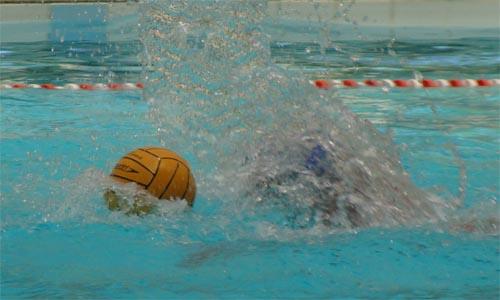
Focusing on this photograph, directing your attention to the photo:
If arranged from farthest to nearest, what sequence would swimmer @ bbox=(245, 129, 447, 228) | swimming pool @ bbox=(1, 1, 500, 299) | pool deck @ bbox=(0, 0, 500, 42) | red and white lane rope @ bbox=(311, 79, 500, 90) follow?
pool deck @ bbox=(0, 0, 500, 42) → red and white lane rope @ bbox=(311, 79, 500, 90) → swimmer @ bbox=(245, 129, 447, 228) → swimming pool @ bbox=(1, 1, 500, 299)

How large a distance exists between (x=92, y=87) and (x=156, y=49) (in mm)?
2176

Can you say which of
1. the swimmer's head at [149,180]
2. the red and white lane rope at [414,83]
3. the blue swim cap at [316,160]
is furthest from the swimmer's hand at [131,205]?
the red and white lane rope at [414,83]

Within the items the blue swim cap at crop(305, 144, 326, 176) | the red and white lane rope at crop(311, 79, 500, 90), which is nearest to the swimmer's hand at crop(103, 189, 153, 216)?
the blue swim cap at crop(305, 144, 326, 176)

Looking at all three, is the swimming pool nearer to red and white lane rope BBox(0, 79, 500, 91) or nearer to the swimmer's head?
the swimmer's head

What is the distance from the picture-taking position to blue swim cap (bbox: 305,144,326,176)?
3252 millimetres

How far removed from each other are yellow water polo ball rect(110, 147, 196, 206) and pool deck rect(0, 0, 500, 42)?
6.88 m

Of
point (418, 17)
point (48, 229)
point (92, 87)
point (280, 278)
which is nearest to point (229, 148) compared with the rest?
point (48, 229)

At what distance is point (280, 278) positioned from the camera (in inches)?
109

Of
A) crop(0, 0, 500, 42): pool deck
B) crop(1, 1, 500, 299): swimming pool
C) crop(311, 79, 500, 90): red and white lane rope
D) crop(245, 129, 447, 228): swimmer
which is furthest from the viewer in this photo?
crop(0, 0, 500, 42): pool deck

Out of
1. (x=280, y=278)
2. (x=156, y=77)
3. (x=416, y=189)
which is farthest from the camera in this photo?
(x=156, y=77)

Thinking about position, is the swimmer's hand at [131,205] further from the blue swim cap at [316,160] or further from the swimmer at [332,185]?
the blue swim cap at [316,160]

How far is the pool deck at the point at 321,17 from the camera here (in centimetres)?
1221

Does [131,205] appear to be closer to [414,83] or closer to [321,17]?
[414,83]

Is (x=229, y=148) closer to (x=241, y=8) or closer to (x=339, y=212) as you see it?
(x=339, y=212)
